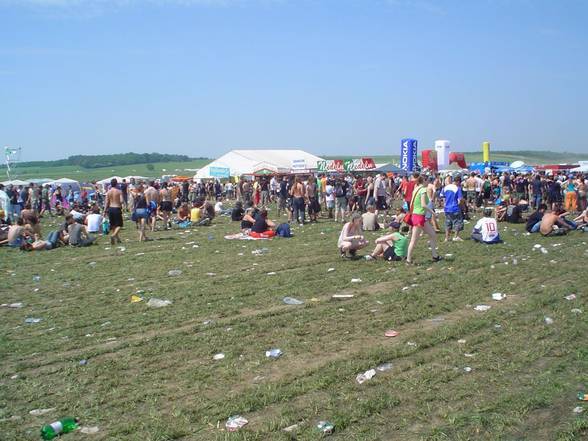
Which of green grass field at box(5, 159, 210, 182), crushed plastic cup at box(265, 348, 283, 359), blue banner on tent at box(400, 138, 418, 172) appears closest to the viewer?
crushed plastic cup at box(265, 348, 283, 359)

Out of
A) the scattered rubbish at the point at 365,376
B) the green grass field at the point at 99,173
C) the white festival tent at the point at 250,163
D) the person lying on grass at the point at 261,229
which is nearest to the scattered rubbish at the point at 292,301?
the scattered rubbish at the point at 365,376

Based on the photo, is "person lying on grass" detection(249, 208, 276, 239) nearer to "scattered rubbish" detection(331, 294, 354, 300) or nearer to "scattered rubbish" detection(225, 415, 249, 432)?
"scattered rubbish" detection(331, 294, 354, 300)

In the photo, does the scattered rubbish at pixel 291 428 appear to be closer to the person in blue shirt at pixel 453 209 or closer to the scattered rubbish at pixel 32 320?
the scattered rubbish at pixel 32 320

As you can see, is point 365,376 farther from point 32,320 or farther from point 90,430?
point 32,320

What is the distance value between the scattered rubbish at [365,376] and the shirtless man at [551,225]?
1074 centimetres

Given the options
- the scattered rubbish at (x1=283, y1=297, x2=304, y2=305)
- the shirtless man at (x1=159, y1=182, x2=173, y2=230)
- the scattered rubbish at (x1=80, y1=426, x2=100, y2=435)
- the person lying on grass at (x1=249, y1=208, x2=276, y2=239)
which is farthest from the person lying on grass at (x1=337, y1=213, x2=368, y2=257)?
the shirtless man at (x1=159, y1=182, x2=173, y2=230)

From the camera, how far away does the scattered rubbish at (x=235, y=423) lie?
4.21m

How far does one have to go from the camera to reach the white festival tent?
156 feet

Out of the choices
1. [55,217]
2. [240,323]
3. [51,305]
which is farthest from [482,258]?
[55,217]

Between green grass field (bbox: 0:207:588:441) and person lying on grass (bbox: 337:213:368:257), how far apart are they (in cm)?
63

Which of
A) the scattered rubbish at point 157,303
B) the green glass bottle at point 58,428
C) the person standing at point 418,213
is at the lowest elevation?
the scattered rubbish at point 157,303

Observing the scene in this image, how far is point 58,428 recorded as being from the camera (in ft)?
14.1

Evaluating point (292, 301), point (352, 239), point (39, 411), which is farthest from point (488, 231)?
point (39, 411)

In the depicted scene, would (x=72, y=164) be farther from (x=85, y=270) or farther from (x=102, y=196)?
(x=85, y=270)
